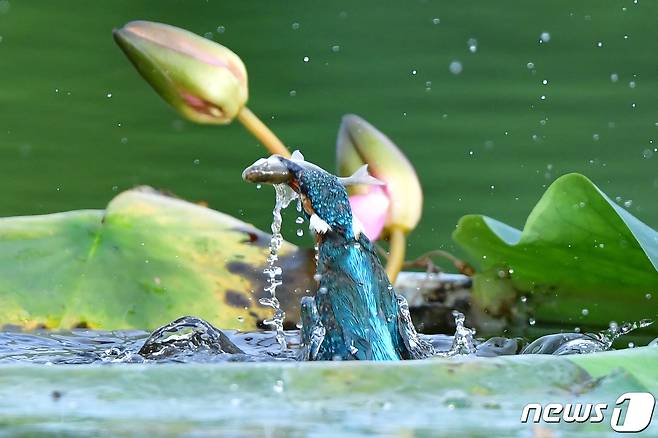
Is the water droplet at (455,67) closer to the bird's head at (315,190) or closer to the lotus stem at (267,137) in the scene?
the lotus stem at (267,137)

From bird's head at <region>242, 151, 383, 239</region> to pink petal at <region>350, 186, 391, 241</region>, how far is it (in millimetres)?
386

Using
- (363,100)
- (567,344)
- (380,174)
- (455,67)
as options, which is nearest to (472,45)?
(455,67)

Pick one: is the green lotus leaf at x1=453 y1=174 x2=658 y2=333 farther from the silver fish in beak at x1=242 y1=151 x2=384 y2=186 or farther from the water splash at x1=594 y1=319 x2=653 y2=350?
the silver fish in beak at x1=242 y1=151 x2=384 y2=186

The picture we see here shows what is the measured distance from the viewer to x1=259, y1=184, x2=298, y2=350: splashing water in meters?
1.44

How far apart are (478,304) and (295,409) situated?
3.46 feet

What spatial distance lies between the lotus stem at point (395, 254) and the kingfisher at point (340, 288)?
371 millimetres

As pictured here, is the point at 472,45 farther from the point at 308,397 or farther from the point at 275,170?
the point at 308,397

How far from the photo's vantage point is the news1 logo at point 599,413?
0.80m

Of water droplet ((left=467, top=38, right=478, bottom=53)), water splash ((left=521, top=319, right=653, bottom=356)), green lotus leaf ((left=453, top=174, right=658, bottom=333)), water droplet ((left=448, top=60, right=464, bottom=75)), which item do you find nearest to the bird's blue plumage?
water splash ((left=521, top=319, right=653, bottom=356))

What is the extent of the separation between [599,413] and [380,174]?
0.99m

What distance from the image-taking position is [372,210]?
176cm

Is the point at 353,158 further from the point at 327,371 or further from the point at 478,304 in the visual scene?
the point at 327,371

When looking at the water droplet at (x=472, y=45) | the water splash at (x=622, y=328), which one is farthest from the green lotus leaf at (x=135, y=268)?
the water droplet at (x=472, y=45)

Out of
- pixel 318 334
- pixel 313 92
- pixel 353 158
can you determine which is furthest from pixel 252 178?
pixel 313 92
